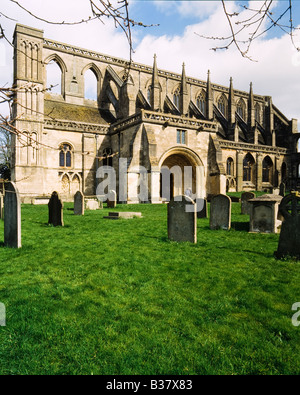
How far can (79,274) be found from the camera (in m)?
4.33

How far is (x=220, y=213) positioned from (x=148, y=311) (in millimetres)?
5794

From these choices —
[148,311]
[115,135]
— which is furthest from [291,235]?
[115,135]

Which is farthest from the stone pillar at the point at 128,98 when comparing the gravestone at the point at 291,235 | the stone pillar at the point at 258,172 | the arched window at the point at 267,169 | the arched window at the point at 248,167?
the gravestone at the point at 291,235

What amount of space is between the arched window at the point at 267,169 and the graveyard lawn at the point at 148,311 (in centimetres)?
2589

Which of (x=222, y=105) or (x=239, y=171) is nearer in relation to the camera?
(x=239, y=171)

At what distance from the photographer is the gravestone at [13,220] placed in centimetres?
583

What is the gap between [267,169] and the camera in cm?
2980

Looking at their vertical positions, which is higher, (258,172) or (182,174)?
(258,172)

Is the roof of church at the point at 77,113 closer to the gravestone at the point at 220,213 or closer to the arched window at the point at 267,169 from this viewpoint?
the gravestone at the point at 220,213

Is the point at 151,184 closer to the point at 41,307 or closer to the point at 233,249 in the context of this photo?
the point at 233,249

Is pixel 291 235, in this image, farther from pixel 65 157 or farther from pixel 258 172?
pixel 258 172

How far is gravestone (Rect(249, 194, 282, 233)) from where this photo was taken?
7656mm

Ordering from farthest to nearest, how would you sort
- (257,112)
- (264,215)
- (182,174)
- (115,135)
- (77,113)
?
(257,112)
(77,113)
(115,135)
(182,174)
(264,215)

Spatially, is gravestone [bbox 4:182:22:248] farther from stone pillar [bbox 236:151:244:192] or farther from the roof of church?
stone pillar [bbox 236:151:244:192]
